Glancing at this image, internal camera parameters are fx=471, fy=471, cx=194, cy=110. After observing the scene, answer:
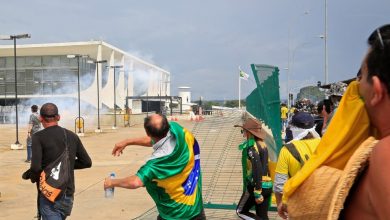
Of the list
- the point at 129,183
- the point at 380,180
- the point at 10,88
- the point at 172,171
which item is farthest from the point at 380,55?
the point at 10,88

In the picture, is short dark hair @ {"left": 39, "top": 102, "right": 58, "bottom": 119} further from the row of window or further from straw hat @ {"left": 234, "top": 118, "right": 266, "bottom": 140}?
the row of window

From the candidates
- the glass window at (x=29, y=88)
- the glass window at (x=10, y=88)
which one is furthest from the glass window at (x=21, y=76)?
the glass window at (x=10, y=88)

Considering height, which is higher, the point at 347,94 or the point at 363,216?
the point at 347,94

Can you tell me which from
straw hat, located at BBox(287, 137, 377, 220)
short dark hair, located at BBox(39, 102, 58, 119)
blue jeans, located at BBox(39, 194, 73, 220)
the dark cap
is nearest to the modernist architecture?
short dark hair, located at BBox(39, 102, 58, 119)

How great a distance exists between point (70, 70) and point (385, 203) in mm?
69246

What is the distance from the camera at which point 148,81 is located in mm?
97812

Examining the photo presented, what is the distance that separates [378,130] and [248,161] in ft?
14.4

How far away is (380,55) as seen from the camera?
120cm

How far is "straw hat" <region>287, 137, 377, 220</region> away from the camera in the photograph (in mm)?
1259

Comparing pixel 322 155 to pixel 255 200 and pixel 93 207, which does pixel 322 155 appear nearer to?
pixel 255 200

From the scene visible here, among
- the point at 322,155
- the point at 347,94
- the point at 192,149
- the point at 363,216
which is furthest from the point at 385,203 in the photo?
the point at 192,149

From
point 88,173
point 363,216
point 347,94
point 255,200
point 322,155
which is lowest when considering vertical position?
point 88,173

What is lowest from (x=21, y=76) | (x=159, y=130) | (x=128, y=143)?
(x=128, y=143)

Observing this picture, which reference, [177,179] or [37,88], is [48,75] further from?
[177,179]
